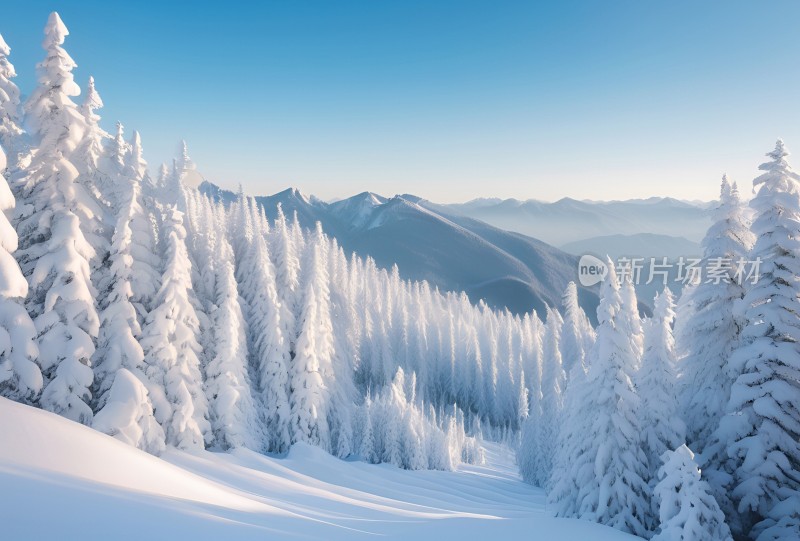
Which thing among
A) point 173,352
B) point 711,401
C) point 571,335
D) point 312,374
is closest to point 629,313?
point 711,401

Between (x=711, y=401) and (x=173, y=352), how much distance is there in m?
22.7

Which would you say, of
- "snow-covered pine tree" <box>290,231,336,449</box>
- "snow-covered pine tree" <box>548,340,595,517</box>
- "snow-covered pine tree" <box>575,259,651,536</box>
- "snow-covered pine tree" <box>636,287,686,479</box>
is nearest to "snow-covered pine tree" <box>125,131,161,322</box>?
"snow-covered pine tree" <box>290,231,336,449</box>

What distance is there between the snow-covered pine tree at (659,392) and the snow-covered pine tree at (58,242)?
816 inches

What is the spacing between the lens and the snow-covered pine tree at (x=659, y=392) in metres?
16.2

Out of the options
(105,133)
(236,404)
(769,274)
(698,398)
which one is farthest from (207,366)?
(769,274)

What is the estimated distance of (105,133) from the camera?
1880 cm

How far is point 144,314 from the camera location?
64.7 feet

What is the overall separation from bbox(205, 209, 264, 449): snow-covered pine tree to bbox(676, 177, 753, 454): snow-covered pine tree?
73.5 feet

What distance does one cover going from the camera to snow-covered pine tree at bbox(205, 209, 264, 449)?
24188 mm

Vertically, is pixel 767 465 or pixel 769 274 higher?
pixel 769 274

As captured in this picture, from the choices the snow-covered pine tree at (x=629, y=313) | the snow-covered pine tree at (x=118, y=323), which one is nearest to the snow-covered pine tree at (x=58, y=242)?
the snow-covered pine tree at (x=118, y=323)

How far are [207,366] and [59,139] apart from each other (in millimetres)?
13945

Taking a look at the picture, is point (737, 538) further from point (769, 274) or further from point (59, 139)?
point (59, 139)

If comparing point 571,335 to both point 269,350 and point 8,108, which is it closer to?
point 269,350
